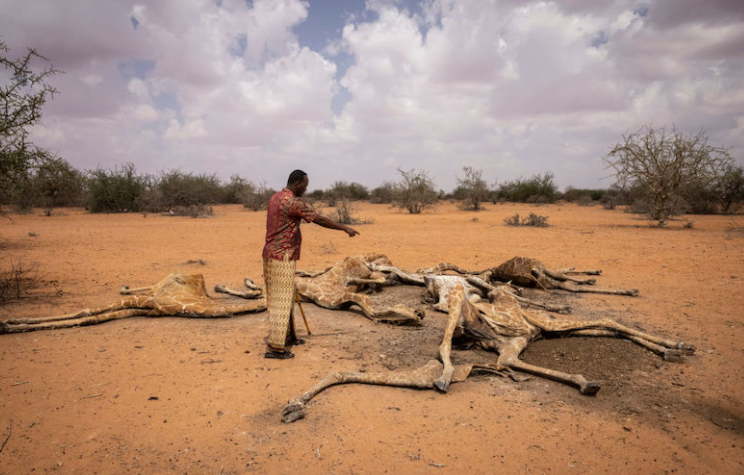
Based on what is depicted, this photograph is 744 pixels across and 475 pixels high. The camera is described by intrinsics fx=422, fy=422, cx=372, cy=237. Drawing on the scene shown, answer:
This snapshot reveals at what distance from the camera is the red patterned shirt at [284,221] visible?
3893mm

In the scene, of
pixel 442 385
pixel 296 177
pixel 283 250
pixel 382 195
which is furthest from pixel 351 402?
pixel 382 195

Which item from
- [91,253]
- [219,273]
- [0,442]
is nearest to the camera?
[0,442]

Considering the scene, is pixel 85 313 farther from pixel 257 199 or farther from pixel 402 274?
pixel 257 199

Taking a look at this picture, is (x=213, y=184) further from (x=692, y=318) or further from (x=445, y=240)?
(x=692, y=318)

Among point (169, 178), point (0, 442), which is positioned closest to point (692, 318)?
point (0, 442)

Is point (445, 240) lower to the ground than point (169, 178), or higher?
lower

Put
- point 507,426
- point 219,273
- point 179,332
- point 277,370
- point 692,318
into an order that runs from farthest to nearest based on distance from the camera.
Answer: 1. point 219,273
2. point 692,318
3. point 179,332
4. point 277,370
5. point 507,426

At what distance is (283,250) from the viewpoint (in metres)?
3.99

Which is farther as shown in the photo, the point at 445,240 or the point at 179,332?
the point at 445,240

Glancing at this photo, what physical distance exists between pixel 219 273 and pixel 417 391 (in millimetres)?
5481

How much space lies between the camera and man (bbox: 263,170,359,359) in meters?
3.92

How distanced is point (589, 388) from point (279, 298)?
2.72 meters

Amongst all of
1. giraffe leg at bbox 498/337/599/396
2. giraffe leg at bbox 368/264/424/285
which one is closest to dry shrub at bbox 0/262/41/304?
giraffe leg at bbox 368/264/424/285

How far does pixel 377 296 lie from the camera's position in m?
6.11
